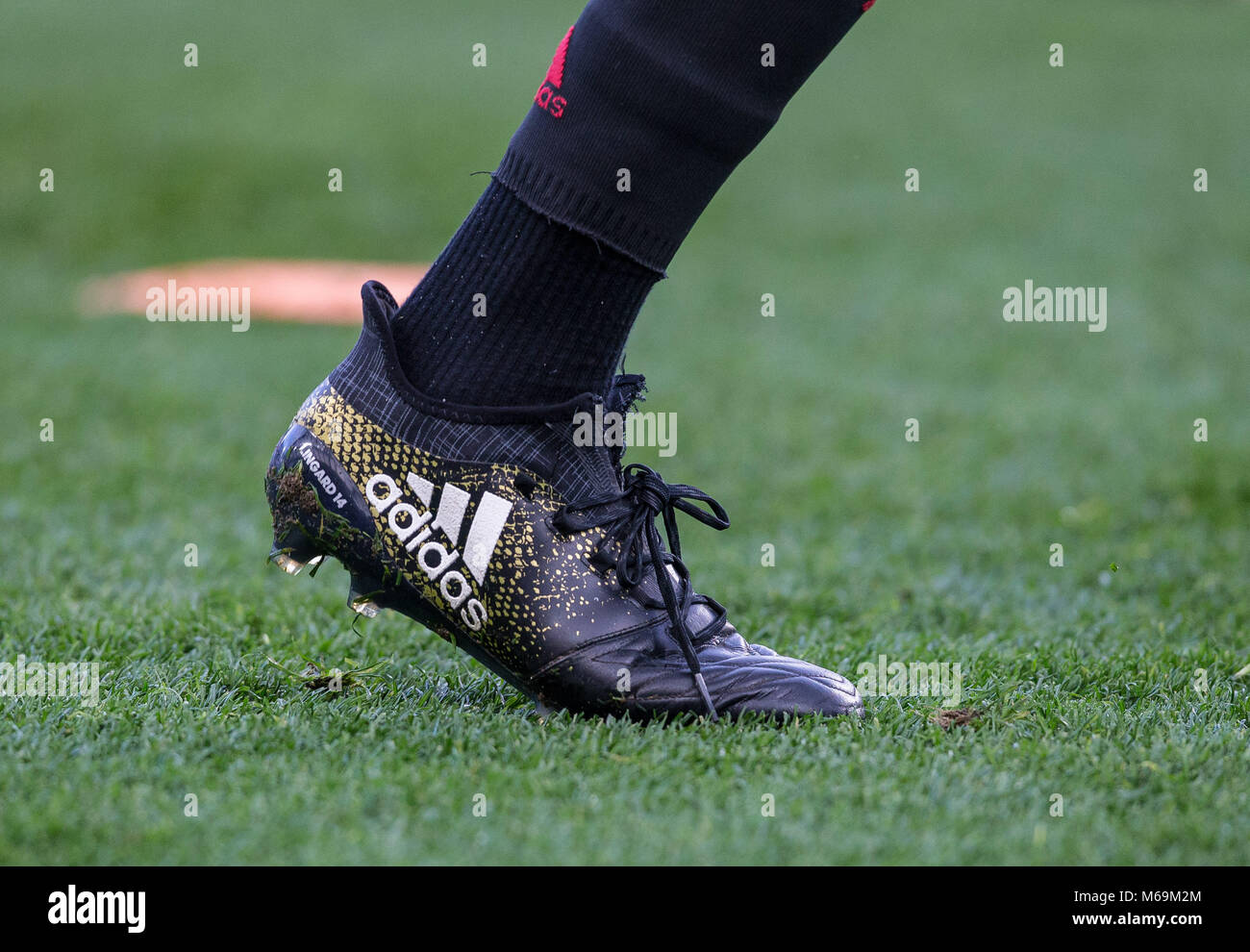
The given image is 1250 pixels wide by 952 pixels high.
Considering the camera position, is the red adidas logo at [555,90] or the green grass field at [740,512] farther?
the red adidas logo at [555,90]

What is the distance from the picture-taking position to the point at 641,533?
155 centimetres

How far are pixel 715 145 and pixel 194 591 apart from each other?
4.64ft

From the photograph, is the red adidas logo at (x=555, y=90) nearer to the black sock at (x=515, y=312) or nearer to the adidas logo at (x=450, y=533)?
the black sock at (x=515, y=312)

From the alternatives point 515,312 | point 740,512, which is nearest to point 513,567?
point 515,312

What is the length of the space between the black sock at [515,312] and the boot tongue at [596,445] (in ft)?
0.12

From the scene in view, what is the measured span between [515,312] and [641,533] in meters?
0.32

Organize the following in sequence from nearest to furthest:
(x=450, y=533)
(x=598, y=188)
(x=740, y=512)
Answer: (x=598, y=188) → (x=450, y=533) → (x=740, y=512)

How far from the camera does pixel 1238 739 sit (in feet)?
4.81

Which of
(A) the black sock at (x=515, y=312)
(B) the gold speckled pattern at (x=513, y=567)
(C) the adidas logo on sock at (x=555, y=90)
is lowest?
(B) the gold speckled pattern at (x=513, y=567)

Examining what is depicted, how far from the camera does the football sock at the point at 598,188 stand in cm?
135

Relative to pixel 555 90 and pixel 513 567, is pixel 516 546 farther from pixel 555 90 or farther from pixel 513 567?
pixel 555 90

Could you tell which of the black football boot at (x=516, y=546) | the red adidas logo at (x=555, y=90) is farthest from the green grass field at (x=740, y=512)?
the red adidas logo at (x=555, y=90)

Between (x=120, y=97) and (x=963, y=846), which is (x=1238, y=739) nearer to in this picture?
(x=963, y=846)
